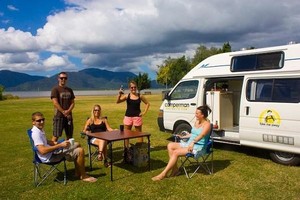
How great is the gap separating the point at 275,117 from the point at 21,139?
8.74 m

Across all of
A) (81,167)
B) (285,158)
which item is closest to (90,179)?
(81,167)

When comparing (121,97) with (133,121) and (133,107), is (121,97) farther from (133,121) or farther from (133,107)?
(133,121)

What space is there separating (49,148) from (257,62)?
503cm

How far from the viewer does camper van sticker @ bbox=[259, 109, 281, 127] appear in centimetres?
677

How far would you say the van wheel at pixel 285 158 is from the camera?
6828mm

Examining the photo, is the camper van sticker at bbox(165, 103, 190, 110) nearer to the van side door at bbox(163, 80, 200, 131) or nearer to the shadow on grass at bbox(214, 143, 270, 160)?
the van side door at bbox(163, 80, 200, 131)

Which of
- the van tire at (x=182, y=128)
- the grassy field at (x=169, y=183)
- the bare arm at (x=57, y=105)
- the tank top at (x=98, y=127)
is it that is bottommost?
the grassy field at (x=169, y=183)

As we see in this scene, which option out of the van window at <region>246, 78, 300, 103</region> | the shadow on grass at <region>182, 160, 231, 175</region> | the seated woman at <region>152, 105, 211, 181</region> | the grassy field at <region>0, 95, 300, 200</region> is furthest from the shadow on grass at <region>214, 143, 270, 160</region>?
the seated woman at <region>152, 105, 211, 181</region>

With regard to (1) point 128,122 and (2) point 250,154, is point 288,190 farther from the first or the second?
(1) point 128,122

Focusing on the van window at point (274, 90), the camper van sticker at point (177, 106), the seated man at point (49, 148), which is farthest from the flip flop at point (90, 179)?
the van window at point (274, 90)

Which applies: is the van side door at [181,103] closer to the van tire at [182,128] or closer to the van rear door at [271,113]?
the van tire at [182,128]

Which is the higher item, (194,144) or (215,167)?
(194,144)

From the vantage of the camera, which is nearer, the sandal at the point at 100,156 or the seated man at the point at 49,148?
the seated man at the point at 49,148

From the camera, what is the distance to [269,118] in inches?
273
